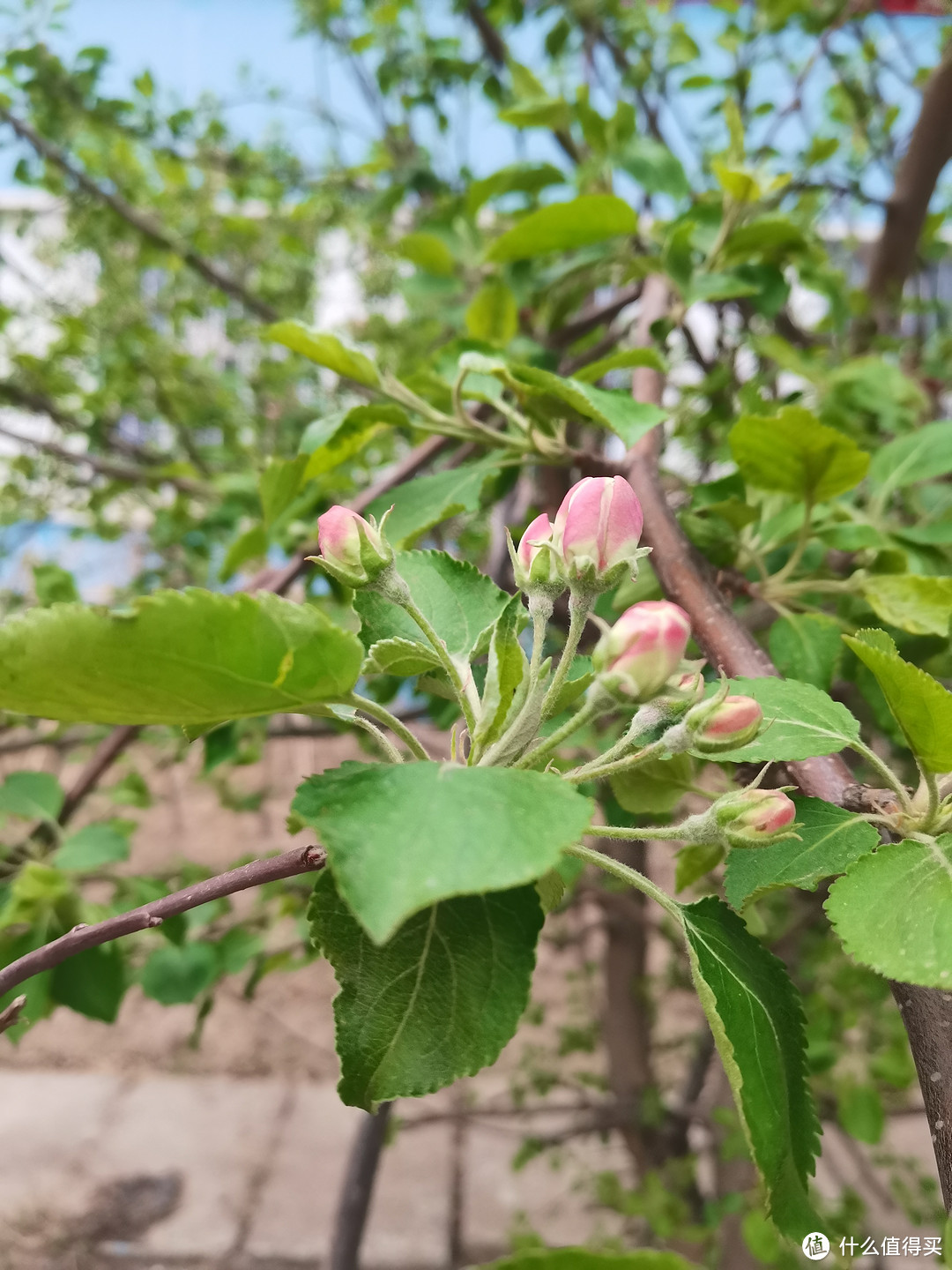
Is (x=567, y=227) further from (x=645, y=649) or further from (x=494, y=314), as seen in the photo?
(x=645, y=649)

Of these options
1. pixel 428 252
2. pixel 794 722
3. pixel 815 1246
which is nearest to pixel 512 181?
pixel 428 252

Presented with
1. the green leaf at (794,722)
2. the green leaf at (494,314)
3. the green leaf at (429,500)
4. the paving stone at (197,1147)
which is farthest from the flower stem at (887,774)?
the paving stone at (197,1147)

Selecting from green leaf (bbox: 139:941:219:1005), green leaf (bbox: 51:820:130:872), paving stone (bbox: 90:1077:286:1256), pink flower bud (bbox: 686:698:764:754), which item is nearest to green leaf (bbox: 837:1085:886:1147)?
green leaf (bbox: 139:941:219:1005)

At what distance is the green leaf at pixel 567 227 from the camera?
54 centimetres

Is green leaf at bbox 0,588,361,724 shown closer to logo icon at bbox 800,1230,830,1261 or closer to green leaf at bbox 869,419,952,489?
logo icon at bbox 800,1230,830,1261

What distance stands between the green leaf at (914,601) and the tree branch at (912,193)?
1.99 feet

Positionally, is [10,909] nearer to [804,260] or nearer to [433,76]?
[804,260]

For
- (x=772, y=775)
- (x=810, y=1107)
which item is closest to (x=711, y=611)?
(x=772, y=775)

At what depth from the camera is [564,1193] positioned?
1.46 metres

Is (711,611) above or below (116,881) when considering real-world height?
above

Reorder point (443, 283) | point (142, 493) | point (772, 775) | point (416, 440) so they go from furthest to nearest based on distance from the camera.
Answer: point (142, 493), point (443, 283), point (416, 440), point (772, 775)

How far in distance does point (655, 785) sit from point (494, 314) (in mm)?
401

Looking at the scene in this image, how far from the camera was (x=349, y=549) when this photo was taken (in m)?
0.27

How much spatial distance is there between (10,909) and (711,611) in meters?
0.50
